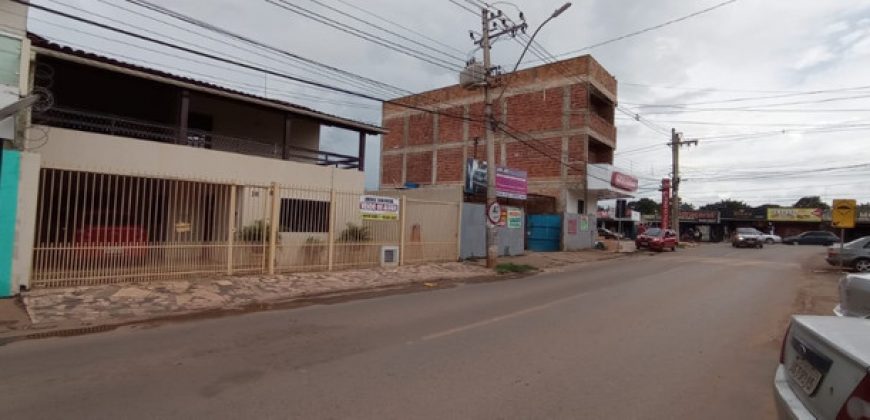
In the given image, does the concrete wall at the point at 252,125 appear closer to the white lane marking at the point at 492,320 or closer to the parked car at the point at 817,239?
the white lane marking at the point at 492,320

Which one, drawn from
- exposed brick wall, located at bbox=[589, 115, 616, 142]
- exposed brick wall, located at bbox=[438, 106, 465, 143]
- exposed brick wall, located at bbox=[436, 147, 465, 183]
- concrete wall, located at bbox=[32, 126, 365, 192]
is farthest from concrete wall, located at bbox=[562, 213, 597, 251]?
concrete wall, located at bbox=[32, 126, 365, 192]

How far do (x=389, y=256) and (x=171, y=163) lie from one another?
6397 mm

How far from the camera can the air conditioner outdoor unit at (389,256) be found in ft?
51.1

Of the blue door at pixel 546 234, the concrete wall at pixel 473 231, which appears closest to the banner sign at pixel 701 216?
the blue door at pixel 546 234

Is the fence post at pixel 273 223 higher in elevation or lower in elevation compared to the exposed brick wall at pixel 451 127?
lower

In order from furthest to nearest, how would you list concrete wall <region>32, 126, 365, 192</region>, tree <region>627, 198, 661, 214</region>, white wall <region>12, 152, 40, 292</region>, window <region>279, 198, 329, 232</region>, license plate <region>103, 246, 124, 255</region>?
1. tree <region>627, 198, 661, 214</region>
2. window <region>279, 198, 329, 232</region>
3. concrete wall <region>32, 126, 365, 192</region>
4. license plate <region>103, 246, 124, 255</region>
5. white wall <region>12, 152, 40, 292</region>

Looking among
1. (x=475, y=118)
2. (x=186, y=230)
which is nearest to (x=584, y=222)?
(x=475, y=118)

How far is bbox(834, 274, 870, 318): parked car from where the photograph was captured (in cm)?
566

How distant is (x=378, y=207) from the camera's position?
50.5 ft

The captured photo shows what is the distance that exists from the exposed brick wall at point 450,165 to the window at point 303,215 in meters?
24.2

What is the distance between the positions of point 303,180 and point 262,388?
41.6 feet

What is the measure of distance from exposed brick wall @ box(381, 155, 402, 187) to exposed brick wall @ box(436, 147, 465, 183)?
441 cm

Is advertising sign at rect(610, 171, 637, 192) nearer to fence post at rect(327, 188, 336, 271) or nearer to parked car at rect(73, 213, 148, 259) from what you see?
fence post at rect(327, 188, 336, 271)

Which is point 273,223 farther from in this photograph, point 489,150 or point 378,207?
point 489,150
